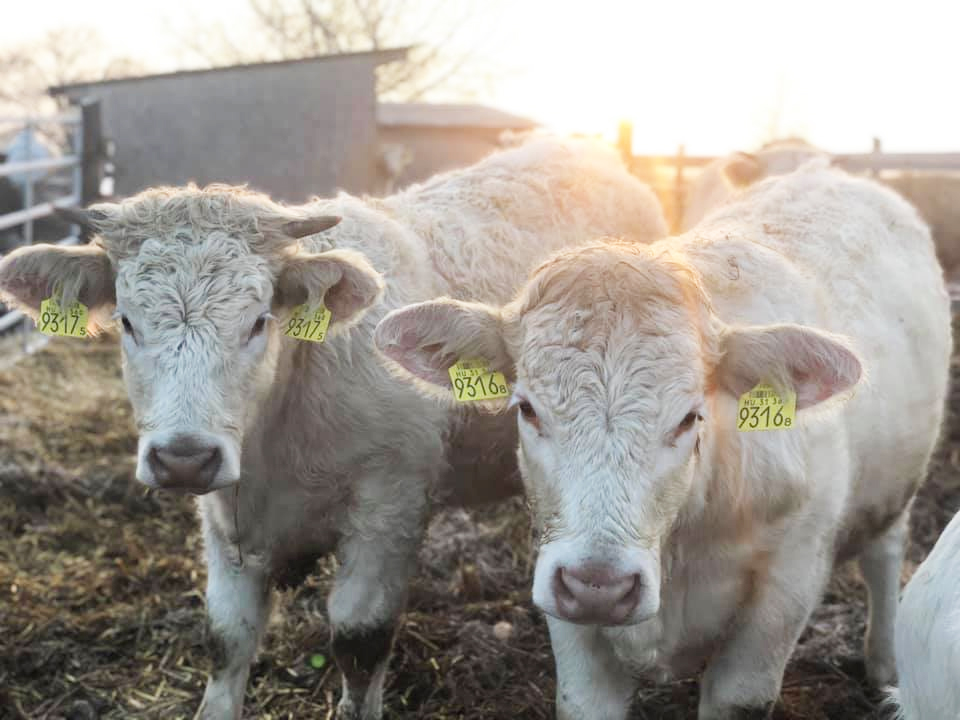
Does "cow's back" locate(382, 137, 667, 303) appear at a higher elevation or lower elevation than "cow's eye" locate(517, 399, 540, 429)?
higher

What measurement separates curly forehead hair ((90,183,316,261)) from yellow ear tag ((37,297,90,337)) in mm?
239

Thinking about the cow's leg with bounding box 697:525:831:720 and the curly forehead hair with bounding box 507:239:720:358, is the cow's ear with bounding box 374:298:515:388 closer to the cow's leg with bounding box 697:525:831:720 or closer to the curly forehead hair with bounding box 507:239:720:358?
the curly forehead hair with bounding box 507:239:720:358

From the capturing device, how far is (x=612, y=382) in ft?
8.13

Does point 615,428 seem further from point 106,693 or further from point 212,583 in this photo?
point 106,693

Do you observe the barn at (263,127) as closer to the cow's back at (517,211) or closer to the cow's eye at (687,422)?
the cow's back at (517,211)

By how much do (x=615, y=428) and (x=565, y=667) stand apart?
3.17 ft

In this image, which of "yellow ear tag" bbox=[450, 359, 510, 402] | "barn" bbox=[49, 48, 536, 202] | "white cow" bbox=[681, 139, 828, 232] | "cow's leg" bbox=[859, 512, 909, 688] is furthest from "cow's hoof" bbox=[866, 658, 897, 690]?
"barn" bbox=[49, 48, 536, 202]

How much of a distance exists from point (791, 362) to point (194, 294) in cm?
169

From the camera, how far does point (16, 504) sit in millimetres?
5699

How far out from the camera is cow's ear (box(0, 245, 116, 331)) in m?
3.42

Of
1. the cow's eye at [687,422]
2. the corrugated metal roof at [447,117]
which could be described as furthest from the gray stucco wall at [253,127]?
the cow's eye at [687,422]

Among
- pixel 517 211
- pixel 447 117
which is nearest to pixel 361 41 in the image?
pixel 447 117

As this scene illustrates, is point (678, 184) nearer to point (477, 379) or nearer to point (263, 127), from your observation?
point (263, 127)

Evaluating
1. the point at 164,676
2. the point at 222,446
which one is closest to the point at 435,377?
the point at 222,446
